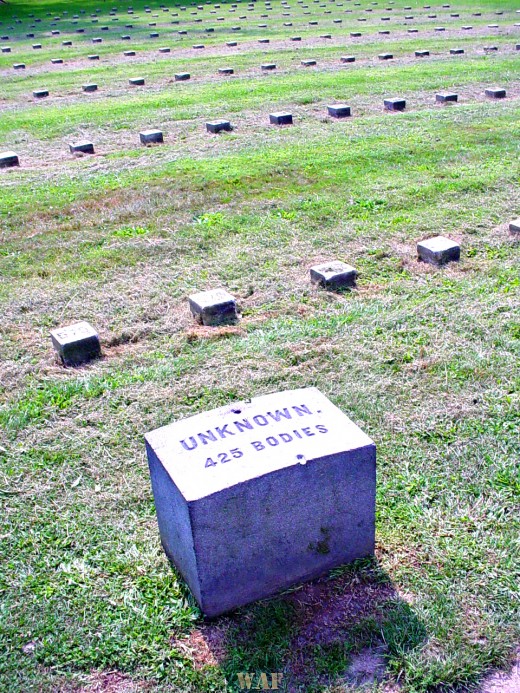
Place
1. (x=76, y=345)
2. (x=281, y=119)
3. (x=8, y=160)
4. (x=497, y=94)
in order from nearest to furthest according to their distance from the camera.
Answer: (x=76, y=345) → (x=8, y=160) → (x=281, y=119) → (x=497, y=94)

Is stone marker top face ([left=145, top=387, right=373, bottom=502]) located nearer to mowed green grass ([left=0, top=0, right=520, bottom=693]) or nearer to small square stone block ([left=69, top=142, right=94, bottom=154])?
mowed green grass ([left=0, top=0, right=520, bottom=693])

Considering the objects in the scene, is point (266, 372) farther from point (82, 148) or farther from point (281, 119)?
point (281, 119)

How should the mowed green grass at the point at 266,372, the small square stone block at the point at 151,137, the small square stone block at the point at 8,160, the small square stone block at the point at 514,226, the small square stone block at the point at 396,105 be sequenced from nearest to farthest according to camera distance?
1. the mowed green grass at the point at 266,372
2. the small square stone block at the point at 514,226
3. the small square stone block at the point at 8,160
4. the small square stone block at the point at 151,137
5. the small square stone block at the point at 396,105

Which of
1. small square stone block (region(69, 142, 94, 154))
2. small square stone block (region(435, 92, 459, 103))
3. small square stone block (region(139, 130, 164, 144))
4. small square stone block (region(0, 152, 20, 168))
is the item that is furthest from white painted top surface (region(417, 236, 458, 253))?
small square stone block (region(435, 92, 459, 103))

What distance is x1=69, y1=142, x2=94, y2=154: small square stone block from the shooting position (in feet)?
33.7

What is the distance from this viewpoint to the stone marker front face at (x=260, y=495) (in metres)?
2.71

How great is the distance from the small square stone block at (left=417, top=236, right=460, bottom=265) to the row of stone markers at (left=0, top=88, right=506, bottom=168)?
18.4 ft

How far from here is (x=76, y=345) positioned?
4.86m

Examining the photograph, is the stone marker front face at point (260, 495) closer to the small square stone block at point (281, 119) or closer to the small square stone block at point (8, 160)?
the small square stone block at point (8, 160)

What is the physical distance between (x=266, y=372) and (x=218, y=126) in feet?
23.6

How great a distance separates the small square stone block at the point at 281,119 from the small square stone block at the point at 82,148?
111 inches

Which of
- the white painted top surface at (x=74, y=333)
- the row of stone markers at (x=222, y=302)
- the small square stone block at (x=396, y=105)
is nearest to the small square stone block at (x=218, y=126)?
the small square stone block at (x=396, y=105)

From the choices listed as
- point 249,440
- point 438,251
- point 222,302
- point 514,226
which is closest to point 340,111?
point 514,226

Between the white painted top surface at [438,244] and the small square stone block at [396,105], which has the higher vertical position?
the white painted top surface at [438,244]
